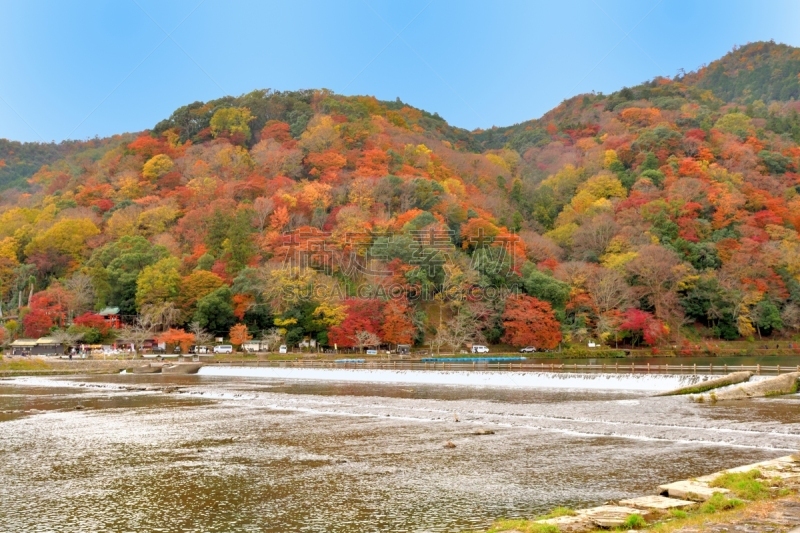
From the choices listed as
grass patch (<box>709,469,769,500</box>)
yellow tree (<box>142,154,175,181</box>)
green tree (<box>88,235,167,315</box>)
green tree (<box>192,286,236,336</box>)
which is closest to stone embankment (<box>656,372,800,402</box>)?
grass patch (<box>709,469,769,500</box>)

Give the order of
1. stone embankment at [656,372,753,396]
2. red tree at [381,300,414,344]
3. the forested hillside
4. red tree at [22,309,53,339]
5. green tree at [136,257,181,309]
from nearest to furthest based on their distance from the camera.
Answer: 1. stone embankment at [656,372,753,396]
2. red tree at [381,300,414,344]
3. the forested hillside
4. red tree at [22,309,53,339]
5. green tree at [136,257,181,309]

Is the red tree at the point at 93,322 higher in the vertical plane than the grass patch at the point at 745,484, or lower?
higher

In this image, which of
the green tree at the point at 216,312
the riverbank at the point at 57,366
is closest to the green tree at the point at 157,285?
the green tree at the point at 216,312

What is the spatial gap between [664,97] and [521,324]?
7550cm

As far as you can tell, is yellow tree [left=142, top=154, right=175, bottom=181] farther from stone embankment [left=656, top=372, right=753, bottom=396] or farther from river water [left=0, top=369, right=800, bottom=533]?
stone embankment [left=656, top=372, right=753, bottom=396]

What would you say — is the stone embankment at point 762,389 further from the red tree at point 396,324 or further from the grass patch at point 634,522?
the red tree at point 396,324

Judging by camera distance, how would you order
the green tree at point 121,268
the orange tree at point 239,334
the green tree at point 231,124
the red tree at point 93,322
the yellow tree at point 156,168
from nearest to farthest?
1. the orange tree at point 239,334
2. the red tree at point 93,322
3. the green tree at point 121,268
4. the yellow tree at point 156,168
5. the green tree at point 231,124

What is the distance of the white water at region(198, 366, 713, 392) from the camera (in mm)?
34531

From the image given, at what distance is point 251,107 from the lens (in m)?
120

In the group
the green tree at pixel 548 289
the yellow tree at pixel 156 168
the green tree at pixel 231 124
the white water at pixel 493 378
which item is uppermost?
the green tree at pixel 231 124

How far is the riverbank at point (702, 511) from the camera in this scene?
9047mm

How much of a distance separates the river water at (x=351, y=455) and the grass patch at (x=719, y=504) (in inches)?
91.6

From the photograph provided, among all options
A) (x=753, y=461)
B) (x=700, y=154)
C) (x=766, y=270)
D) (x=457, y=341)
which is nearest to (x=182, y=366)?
(x=457, y=341)

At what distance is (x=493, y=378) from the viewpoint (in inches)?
1574
